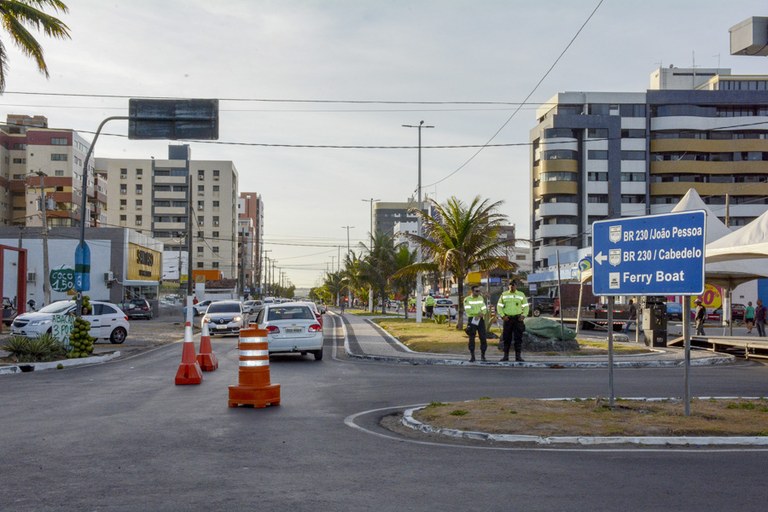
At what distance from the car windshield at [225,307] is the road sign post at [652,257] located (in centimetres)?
2446

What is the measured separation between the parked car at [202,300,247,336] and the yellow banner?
34.8 meters

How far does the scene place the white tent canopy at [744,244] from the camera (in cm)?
2062

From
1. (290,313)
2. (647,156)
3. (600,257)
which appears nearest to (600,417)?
(600,257)

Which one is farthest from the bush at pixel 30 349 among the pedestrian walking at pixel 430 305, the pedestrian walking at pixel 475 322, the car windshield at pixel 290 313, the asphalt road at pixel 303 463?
the pedestrian walking at pixel 430 305

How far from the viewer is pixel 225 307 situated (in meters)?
34.3

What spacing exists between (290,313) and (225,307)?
543 inches

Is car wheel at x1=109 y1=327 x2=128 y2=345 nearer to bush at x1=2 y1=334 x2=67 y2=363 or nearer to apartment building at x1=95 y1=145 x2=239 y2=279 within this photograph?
bush at x1=2 y1=334 x2=67 y2=363

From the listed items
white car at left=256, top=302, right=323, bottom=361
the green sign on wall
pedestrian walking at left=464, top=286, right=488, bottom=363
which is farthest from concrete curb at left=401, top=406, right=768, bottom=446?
the green sign on wall

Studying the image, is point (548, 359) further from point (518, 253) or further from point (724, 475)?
point (518, 253)

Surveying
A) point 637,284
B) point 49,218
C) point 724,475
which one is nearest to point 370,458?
point 724,475

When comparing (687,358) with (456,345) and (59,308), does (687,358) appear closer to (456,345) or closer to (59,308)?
(456,345)

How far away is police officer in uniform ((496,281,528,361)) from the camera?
1886 centimetres

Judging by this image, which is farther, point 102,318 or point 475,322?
point 102,318

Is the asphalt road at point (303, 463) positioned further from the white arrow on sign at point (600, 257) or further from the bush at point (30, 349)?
the bush at point (30, 349)
